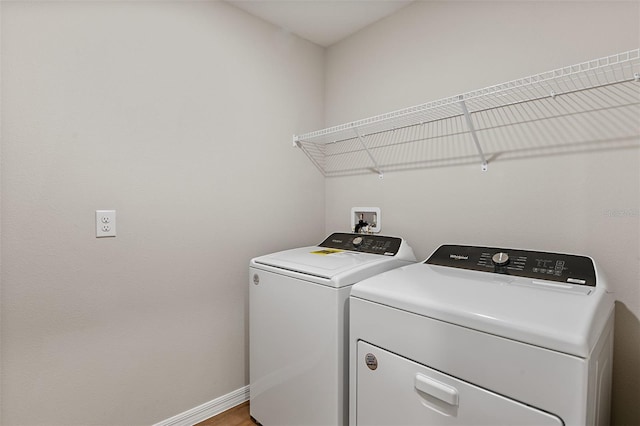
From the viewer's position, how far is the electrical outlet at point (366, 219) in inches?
83.4

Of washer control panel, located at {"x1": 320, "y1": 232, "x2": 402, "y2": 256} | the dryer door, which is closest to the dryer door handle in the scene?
the dryer door

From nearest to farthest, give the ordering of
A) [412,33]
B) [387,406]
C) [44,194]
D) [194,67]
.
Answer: [387,406], [44,194], [194,67], [412,33]

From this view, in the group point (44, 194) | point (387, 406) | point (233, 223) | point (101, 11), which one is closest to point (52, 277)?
point (44, 194)

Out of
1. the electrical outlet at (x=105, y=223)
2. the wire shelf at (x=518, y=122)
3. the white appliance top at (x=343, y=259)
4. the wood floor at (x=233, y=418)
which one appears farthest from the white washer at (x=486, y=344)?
the electrical outlet at (x=105, y=223)

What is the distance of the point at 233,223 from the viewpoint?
1975 millimetres

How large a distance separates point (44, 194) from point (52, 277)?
35 cm

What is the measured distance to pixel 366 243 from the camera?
76.2 inches

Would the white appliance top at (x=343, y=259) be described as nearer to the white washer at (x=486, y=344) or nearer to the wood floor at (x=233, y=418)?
the white washer at (x=486, y=344)

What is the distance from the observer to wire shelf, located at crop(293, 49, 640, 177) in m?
1.28

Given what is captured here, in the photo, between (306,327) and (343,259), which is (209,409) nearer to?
(306,327)

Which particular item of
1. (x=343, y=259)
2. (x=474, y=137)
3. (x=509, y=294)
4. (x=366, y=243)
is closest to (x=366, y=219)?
(x=366, y=243)

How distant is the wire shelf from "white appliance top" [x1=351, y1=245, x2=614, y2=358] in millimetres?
500

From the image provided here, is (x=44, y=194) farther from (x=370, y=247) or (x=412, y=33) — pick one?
(x=412, y=33)

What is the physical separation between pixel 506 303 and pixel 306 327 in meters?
0.83
